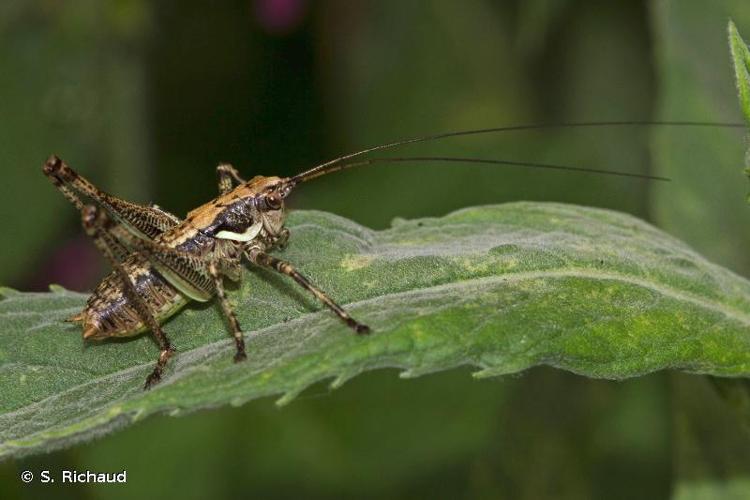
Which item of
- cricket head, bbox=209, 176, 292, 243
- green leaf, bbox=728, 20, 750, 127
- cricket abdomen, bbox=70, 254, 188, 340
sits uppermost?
green leaf, bbox=728, 20, 750, 127

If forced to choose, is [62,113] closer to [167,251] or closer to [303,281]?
[167,251]

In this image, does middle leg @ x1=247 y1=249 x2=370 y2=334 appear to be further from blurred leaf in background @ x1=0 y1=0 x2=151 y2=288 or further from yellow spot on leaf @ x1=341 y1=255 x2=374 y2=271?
blurred leaf in background @ x1=0 y1=0 x2=151 y2=288

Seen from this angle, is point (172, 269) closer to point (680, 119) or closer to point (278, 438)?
point (278, 438)

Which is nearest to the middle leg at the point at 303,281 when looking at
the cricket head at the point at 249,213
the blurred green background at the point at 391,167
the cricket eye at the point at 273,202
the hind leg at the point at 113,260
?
the cricket head at the point at 249,213

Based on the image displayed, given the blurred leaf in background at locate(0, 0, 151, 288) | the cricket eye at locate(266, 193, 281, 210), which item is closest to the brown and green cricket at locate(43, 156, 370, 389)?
the cricket eye at locate(266, 193, 281, 210)

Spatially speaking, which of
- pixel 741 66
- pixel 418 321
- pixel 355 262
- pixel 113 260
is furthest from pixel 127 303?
pixel 741 66

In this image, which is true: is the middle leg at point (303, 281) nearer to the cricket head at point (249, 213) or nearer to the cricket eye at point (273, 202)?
the cricket head at point (249, 213)
